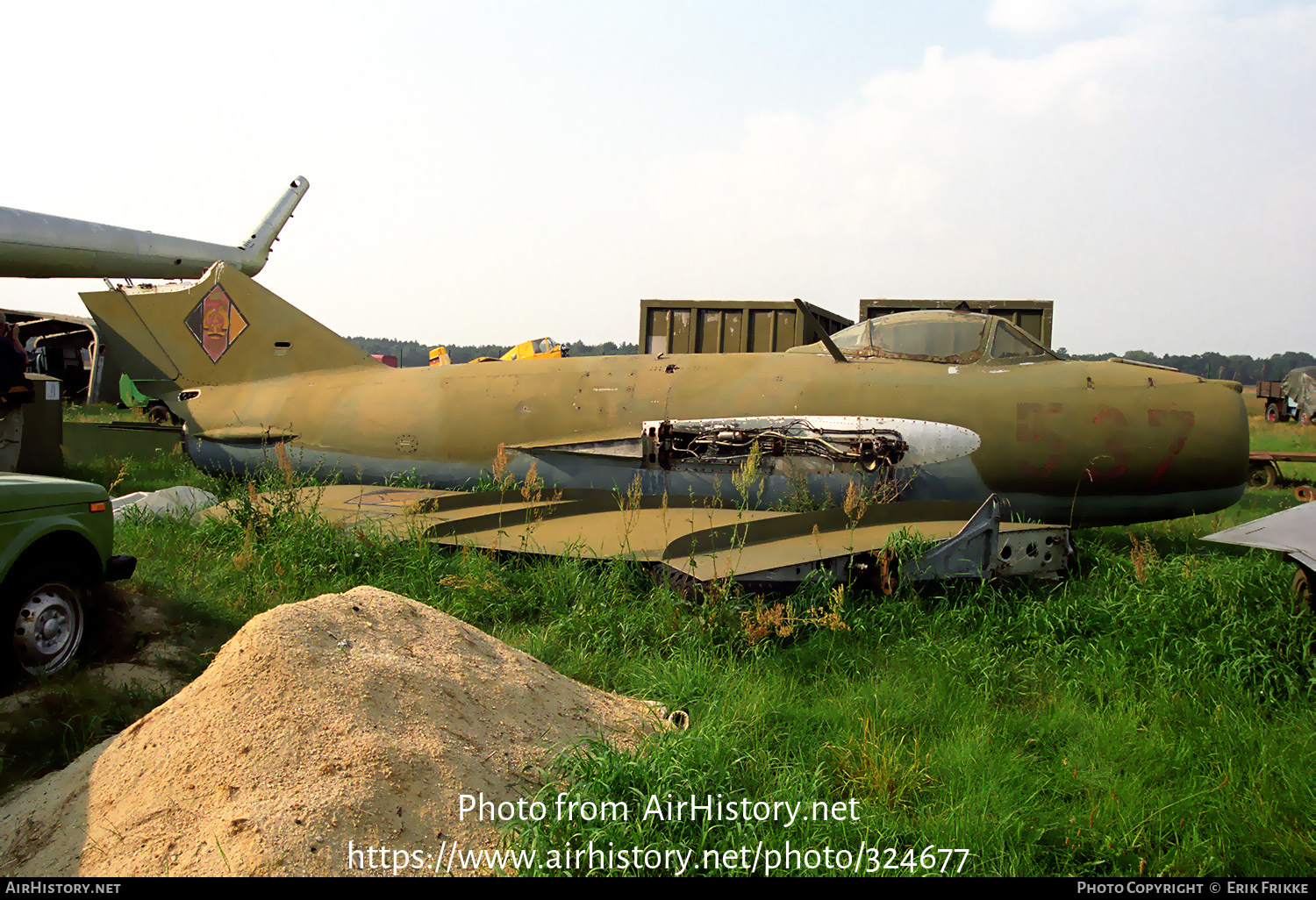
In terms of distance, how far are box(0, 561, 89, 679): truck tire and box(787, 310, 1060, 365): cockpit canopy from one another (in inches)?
258

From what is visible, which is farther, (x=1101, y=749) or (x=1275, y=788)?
(x=1101, y=749)

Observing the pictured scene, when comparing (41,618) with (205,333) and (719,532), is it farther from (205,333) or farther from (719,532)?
(205,333)

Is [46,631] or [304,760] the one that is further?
[46,631]

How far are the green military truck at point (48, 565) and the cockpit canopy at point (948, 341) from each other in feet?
20.9

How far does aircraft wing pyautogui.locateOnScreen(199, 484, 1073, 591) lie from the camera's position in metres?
5.29

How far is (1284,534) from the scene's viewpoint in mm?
4402

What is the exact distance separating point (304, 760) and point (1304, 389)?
37821 millimetres

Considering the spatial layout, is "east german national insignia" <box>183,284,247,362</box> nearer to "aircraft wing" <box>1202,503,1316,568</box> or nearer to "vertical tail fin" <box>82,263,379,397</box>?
"vertical tail fin" <box>82,263,379,397</box>

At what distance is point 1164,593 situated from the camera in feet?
17.1

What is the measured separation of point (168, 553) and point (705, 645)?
187 inches

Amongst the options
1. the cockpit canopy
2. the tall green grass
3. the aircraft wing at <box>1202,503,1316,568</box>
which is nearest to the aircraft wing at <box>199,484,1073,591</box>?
the tall green grass

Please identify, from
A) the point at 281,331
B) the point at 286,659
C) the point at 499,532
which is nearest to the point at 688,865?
the point at 286,659

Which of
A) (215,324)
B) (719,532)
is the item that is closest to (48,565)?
(719,532)

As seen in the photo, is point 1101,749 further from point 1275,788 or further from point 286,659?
point 286,659
